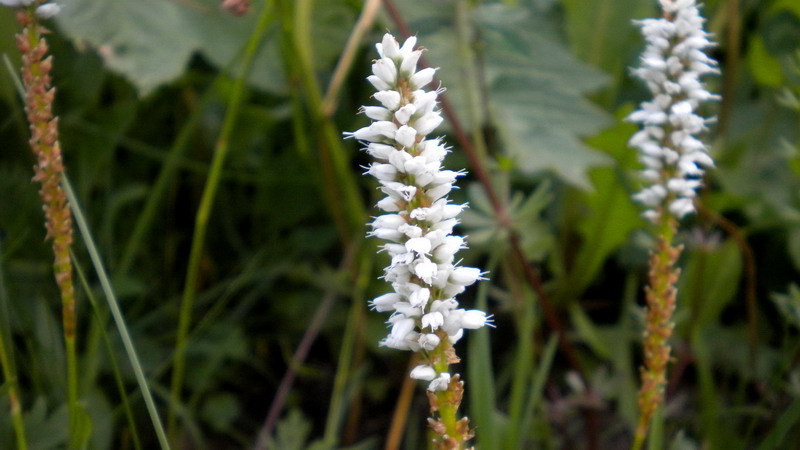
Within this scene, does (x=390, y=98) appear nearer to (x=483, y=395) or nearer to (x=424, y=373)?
(x=424, y=373)

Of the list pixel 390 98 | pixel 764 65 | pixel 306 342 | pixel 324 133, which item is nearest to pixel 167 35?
pixel 324 133

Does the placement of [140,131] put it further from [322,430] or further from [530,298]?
[530,298]

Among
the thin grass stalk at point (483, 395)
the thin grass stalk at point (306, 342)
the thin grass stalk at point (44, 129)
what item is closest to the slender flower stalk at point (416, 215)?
the thin grass stalk at point (44, 129)

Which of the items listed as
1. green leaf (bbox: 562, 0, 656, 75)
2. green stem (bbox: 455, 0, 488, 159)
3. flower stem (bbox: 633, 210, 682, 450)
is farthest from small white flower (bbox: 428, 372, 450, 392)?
green leaf (bbox: 562, 0, 656, 75)

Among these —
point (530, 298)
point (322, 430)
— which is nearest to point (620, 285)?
point (530, 298)

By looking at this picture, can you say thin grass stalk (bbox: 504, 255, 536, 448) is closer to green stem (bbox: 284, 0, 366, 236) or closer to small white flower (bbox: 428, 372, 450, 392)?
green stem (bbox: 284, 0, 366, 236)

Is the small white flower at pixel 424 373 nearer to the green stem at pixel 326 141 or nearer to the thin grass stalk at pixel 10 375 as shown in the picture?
the thin grass stalk at pixel 10 375
